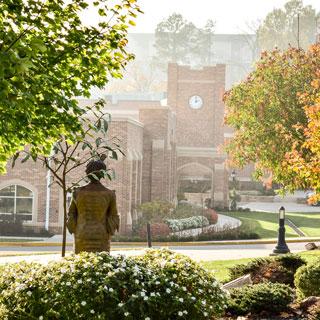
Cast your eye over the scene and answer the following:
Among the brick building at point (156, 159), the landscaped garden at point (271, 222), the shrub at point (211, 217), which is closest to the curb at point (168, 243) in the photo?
the landscaped garden at point (271, 222)

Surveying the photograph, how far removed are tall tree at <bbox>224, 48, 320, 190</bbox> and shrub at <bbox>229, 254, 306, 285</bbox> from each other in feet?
31.8

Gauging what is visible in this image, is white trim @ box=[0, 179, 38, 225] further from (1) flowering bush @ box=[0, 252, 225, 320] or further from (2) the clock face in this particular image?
(2) the clock face

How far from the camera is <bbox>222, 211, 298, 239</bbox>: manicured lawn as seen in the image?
34.5 meters

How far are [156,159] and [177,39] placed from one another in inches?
2719

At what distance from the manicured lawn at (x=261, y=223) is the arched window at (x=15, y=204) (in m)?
9.43

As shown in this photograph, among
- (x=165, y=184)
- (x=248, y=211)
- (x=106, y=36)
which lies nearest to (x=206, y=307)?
(x=106, y=36)

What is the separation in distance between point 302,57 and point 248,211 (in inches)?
1029

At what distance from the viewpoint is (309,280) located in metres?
12.0

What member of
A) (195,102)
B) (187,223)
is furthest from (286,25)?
(187,223)

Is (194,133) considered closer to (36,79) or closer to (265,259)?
(265,259)

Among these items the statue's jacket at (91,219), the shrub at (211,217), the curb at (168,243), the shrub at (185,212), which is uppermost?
the statue's jacket at (91,219)

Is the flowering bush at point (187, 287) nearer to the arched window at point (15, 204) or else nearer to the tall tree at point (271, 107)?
the tall tree at point (271, 107)

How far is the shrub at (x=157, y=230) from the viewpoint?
31703mm

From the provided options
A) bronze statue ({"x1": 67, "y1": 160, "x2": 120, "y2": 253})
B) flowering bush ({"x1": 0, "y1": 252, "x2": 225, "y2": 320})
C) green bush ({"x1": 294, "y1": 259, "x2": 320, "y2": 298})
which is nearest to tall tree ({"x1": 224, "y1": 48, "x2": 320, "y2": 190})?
green bush ({"x1": 294, "y1": 259, "x2": 320, "y2": 298})
